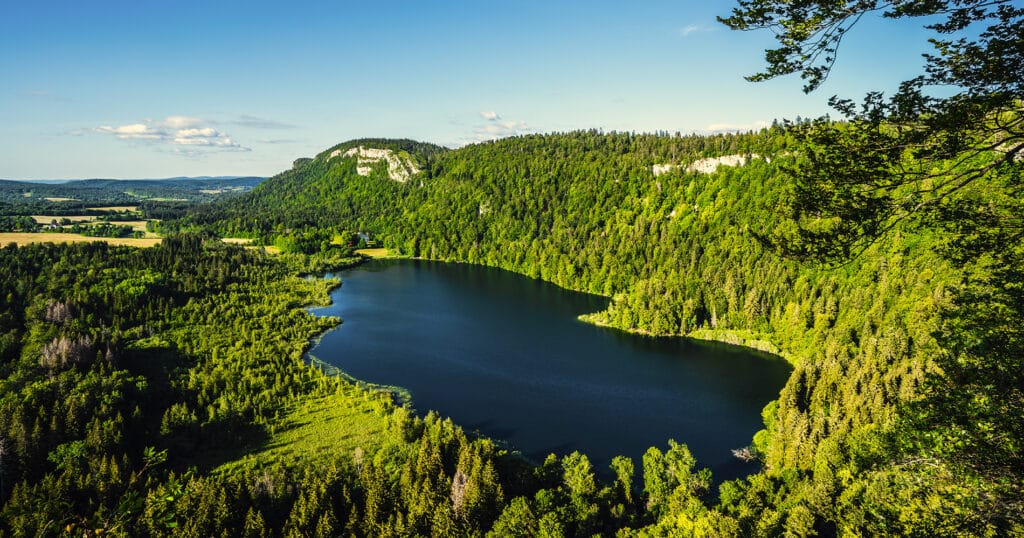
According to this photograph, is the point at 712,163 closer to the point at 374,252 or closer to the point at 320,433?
the point at 374,252

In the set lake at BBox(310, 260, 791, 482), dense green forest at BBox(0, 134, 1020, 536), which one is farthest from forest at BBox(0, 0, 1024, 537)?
lake at BBox(310, 260, 791, 482)

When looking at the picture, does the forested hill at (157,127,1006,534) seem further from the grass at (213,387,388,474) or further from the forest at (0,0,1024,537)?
the grass at (213,387,388,474)

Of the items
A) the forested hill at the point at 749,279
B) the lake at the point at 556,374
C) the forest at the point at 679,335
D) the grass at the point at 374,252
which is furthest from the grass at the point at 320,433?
the grass at the point at 374,252

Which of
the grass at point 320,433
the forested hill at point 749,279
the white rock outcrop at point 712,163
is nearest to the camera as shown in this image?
the forested hill at point 749,279

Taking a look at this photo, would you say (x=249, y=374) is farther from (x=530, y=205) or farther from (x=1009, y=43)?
(x=530, y=205)

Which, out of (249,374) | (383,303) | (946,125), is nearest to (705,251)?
(383,303)

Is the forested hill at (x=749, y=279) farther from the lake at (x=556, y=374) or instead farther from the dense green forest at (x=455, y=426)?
the lake at (x=556, y=374)
